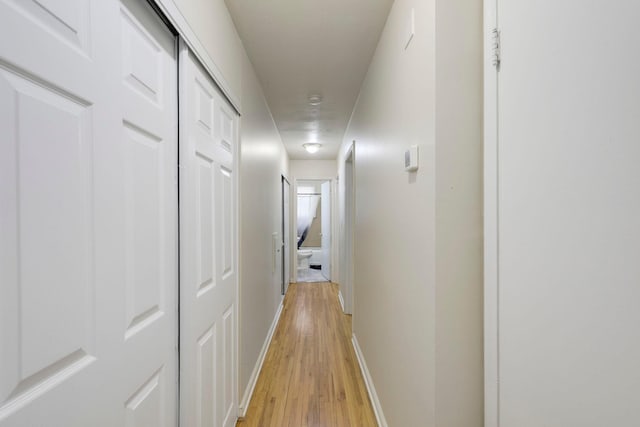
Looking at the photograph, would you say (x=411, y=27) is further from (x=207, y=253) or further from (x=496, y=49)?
(x=207, y=253)

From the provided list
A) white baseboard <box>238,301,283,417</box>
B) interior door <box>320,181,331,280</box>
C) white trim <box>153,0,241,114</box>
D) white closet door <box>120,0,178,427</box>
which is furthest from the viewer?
interior door <box>320,181,331,280</box>

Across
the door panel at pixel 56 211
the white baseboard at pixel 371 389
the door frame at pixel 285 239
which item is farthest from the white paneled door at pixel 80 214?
the door frame at pixel 285 239

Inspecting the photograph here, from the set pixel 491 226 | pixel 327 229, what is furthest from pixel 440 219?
pixel 327 229

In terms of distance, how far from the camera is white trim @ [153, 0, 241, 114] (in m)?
0.94

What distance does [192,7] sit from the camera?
44.1 inches

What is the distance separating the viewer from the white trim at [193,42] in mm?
936

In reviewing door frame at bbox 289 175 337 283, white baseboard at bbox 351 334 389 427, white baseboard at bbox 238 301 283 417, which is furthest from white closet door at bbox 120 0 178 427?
door frame at bbox 289 175 337 283

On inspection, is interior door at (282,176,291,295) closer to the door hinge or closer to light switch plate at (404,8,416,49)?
light switch plate at (404,8,416,49)

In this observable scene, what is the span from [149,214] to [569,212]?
113 centimetres

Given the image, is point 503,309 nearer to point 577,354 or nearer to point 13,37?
point 577,354

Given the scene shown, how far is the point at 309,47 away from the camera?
1938 millimetres

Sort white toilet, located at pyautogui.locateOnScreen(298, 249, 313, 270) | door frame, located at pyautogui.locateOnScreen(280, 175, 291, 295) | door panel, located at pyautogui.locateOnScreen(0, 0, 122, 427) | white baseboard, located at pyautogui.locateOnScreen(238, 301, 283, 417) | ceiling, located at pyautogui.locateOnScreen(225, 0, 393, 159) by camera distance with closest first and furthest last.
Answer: door panel, located at pyautogui.locateOnScreen(0, 0, 122, 427), ceiling, located at pyautogui.locateOnScreen(225, 0, 393, 159), white baseboard, located at pyautogui.locateOnScreen(238, 301, 283, 417), door frame, located at pyautogui.locateOnScreen(280, 175, 291, 295), white toilet, located at pyautogui.locateOnScreen(298, 249, 313, 270)

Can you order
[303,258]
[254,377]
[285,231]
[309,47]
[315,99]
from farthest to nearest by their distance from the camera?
1. [303,258]
2. [285,231]
3. [315,99]
4. [254,377]
5. [309,47]

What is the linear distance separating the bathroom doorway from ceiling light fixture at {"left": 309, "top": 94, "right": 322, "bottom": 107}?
119 inches
